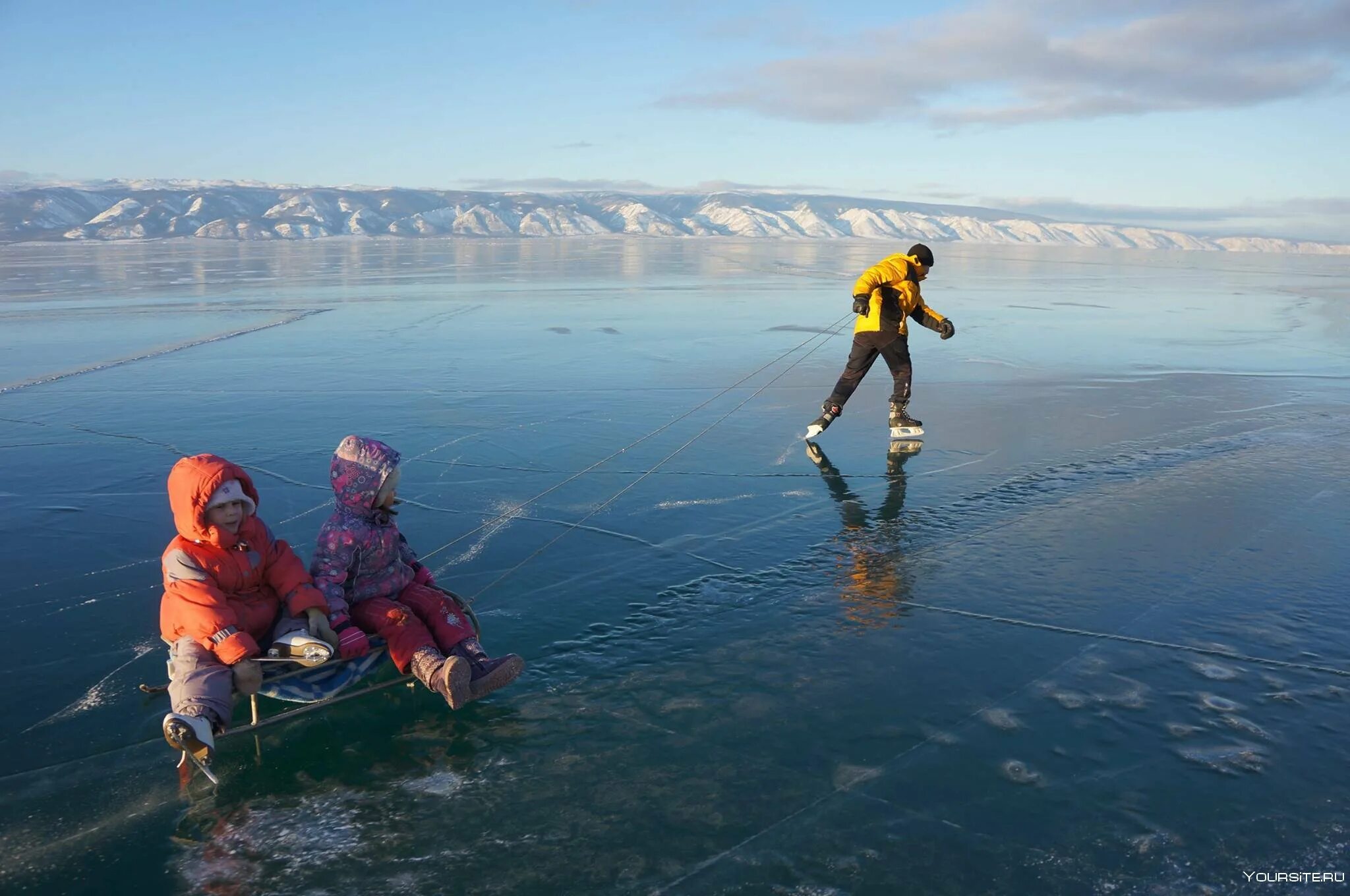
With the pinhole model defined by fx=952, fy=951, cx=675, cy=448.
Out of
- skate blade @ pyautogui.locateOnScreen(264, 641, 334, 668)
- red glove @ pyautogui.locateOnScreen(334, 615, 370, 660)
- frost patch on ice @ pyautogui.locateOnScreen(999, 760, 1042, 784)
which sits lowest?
frost patch on ice @ pyautogui.locateOnScreen(999, 760, 1042, 784)

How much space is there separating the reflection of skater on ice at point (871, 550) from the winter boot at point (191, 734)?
117 inches

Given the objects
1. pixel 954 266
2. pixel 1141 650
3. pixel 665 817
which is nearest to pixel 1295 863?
pixel 1141 650

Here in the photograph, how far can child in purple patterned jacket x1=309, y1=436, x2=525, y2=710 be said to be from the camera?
3.95m

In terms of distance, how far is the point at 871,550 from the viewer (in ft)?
19.5

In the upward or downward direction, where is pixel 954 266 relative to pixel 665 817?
upward

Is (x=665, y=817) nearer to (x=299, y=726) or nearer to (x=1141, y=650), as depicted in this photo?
(x=299, y=726)

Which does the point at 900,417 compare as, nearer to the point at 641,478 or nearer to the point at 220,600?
the point at 641,478

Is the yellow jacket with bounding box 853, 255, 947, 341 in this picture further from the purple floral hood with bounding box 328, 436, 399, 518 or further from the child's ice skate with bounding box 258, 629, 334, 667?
the child's ice skate with bounding box 258, 629, 334, 667

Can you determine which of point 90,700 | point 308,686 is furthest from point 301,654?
point 90,700

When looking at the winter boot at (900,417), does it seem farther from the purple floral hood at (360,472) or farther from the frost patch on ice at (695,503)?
the purple floral hood at (360,472)

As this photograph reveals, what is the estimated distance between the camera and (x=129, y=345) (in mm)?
14375

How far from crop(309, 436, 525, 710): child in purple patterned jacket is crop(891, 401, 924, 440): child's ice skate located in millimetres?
5463

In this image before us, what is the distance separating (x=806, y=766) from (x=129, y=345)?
14181mm

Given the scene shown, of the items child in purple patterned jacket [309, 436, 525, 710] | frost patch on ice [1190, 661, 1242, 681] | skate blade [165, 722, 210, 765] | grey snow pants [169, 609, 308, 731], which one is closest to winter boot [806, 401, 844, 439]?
frost patch on ice [1190, 661, 1242, 681]
